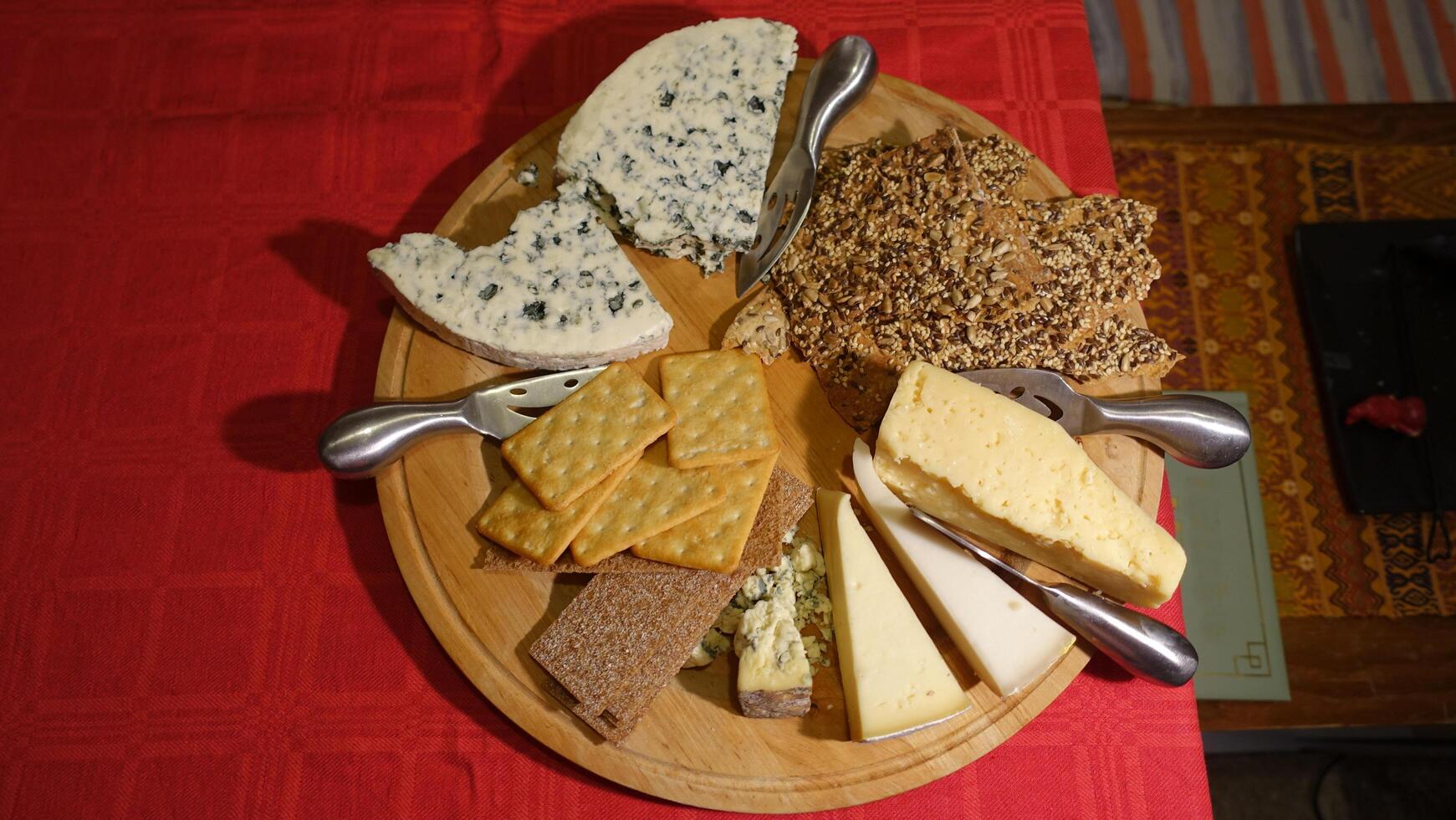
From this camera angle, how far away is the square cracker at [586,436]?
149 centimetres

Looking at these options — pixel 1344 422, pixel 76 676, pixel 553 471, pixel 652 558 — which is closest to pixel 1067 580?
pixel 652 558

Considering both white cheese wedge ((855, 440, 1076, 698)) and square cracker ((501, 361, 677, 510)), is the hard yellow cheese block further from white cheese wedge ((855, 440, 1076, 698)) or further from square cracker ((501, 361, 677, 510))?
square cracker ((501, 361, 677, 510))

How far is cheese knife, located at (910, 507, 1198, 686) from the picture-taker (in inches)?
57.2

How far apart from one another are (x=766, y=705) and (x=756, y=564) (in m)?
0.21

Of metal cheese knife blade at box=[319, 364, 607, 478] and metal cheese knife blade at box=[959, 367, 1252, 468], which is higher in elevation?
metal cheese knife blade at box=[959, 367, 1252, 468]

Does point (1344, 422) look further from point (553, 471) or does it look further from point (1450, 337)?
point (553, 471)

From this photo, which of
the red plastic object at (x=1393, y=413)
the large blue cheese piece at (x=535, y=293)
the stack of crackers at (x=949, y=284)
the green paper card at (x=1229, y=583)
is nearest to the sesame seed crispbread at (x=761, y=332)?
the stack of crackers at (x=949, y=284)

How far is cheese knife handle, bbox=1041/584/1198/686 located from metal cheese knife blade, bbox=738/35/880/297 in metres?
0.72

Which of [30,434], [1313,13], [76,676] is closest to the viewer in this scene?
[76,676]

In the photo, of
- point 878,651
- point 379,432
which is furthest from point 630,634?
point 379,432

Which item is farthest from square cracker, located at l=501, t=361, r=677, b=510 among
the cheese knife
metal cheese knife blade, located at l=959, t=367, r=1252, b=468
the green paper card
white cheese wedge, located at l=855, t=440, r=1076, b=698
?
the green paper card

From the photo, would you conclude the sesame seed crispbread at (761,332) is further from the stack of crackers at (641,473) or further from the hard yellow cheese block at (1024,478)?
the hard yellow cheese block at (1024,478)

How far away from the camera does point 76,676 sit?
61.9 inches

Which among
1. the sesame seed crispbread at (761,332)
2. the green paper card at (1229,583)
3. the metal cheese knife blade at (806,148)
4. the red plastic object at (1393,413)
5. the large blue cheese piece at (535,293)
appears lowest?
the green paper card at (1229,583)
